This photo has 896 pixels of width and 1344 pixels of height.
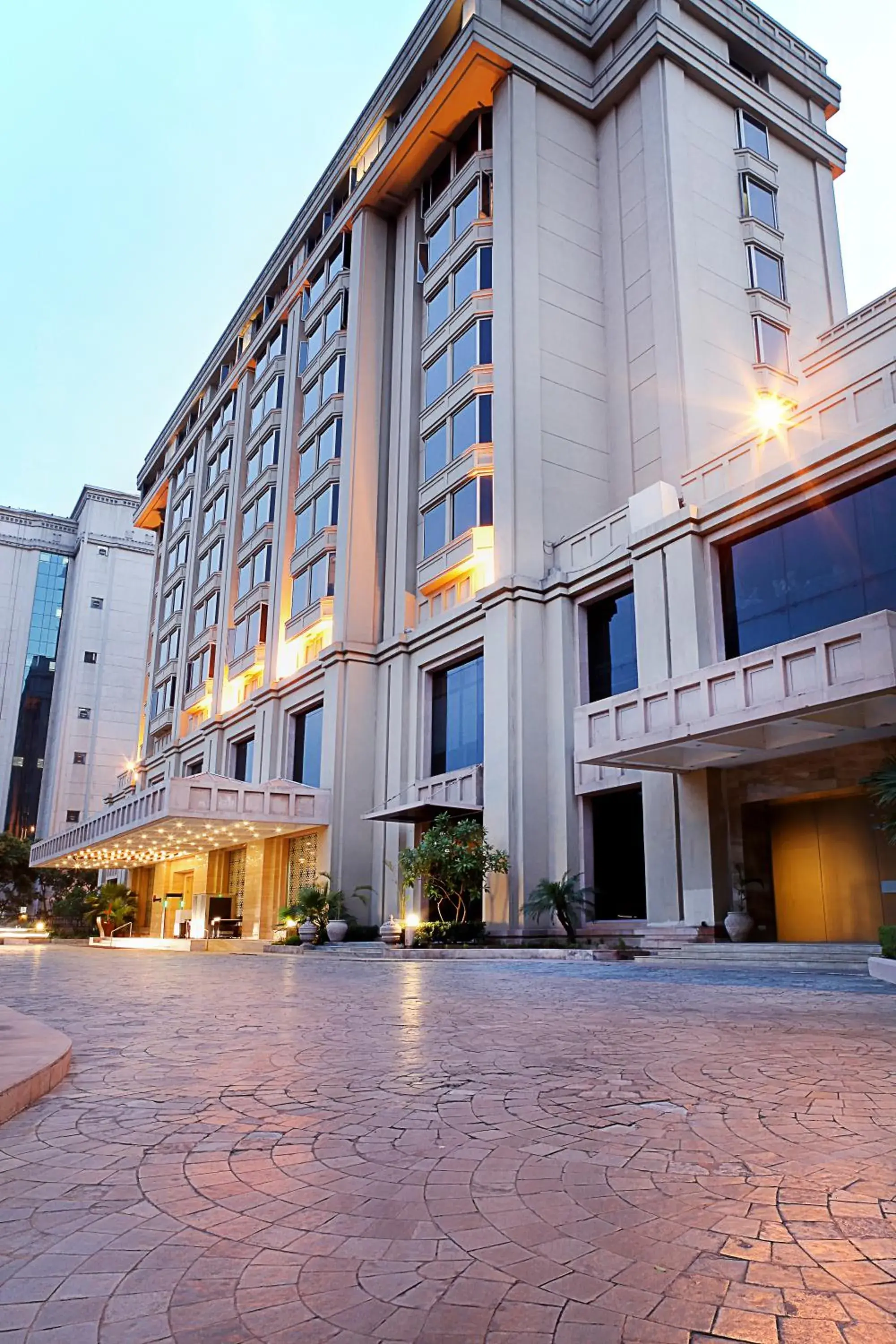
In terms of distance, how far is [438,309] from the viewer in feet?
113

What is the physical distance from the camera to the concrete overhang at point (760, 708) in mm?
14938

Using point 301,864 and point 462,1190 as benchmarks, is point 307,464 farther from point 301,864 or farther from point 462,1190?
point 462,1190

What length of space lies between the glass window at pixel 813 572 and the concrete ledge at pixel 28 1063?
53.7ft

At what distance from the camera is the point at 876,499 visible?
61.6 ft

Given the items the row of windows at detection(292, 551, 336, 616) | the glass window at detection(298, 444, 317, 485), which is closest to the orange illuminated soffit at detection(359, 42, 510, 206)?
the glass window at detection(298, 444, 317, 485)

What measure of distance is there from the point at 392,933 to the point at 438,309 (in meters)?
22.0

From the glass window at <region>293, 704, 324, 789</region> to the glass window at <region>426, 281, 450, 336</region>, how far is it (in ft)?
47.6

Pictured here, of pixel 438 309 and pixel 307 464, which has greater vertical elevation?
pixel 438 309

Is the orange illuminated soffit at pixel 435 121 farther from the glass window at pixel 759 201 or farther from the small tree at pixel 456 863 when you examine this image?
the small tree at pixel 456 863

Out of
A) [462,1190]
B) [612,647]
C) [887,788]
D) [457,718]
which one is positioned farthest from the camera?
[457,718]

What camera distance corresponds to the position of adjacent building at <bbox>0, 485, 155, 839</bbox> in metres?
79.6

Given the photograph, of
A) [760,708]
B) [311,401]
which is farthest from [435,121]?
[760,708]

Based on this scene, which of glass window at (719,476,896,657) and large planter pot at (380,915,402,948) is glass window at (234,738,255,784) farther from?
glass window at (719,476,896,657)

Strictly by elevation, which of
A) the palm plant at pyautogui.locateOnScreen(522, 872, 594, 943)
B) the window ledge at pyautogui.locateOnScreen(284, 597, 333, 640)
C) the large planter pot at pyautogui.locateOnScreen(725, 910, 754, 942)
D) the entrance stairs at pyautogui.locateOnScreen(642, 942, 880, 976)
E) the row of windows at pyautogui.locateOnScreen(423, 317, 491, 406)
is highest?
the row of windows at pyautogui.locateOnScreen(423, 317, 491, 406)
